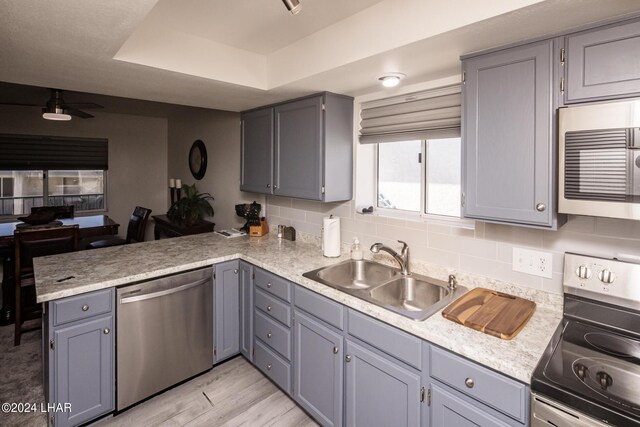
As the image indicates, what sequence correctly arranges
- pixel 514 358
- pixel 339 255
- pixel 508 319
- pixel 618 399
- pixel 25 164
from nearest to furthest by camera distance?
pixel 618 399 → pixel 514 358 → pixel 508 319 → pixel 339 255 → pixel 25 164

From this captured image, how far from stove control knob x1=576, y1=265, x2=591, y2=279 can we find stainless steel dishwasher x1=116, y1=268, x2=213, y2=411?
2108 mm

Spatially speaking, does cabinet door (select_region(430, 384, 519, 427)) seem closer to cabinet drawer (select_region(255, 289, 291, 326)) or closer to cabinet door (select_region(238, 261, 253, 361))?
cabinet drawer (select_region(255, 289, 291, 326))

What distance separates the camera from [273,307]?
7.34 ft

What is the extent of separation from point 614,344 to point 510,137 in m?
0.89

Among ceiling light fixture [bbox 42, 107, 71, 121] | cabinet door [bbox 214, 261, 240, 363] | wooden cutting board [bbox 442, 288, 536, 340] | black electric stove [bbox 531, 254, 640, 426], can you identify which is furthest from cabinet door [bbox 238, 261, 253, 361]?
ceiling light fixture [bbox 42, 107, 71, 121]

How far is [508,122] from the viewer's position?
1.44 metres

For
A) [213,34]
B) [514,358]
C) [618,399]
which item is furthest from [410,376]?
[213,34]

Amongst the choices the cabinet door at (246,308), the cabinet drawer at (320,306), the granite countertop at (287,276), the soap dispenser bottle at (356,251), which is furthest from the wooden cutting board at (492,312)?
the cabinet door at (246,308)

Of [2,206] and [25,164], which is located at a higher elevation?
[25,164]

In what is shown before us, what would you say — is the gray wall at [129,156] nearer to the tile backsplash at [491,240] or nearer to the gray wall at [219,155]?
the gray wall at [219,155]

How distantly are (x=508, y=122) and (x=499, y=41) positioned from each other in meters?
0.34

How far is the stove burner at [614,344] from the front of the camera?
122cm

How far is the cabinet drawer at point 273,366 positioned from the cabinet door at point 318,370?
3.8 inches

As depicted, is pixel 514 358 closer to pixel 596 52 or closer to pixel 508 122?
pixel 508 122
